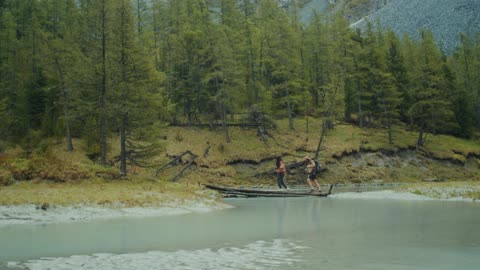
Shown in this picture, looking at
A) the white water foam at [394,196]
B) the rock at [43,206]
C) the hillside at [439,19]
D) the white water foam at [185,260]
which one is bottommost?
the white water foam at [394,196]

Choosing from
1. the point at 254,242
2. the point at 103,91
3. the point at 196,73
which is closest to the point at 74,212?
the point at 254,242

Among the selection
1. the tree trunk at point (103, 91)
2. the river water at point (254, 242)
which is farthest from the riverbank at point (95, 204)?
the tree trunk at point (103, 91)

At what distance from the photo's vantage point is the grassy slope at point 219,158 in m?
23.2

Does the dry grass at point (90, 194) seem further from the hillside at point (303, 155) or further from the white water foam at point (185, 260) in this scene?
the hillside at point (303, 155)

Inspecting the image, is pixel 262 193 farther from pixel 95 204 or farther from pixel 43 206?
pixel 43 206

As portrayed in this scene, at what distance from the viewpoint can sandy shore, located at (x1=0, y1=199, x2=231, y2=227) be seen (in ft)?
52.5

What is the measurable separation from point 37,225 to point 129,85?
→ 59.8 ft

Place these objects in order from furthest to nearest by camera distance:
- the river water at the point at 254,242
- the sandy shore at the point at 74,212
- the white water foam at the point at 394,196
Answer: the white water foam at the point at 394,196 < the sandy shore at the point at 74,212 < the river water at the point at 254,242

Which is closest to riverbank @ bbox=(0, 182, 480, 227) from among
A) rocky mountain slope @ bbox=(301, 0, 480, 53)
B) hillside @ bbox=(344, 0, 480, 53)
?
rocky mountain slope @ bbox=(301, 0, 480, 53)

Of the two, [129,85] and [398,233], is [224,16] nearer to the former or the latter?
[129,85]

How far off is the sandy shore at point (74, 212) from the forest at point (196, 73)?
1314 centimetres

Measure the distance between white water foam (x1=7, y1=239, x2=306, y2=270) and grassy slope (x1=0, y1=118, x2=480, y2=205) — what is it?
10.7m

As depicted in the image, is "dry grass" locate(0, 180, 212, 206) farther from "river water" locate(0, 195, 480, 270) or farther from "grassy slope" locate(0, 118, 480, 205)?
"river water" locate(0, 195, 480, 270)

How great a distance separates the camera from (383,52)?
64688 millimetres
